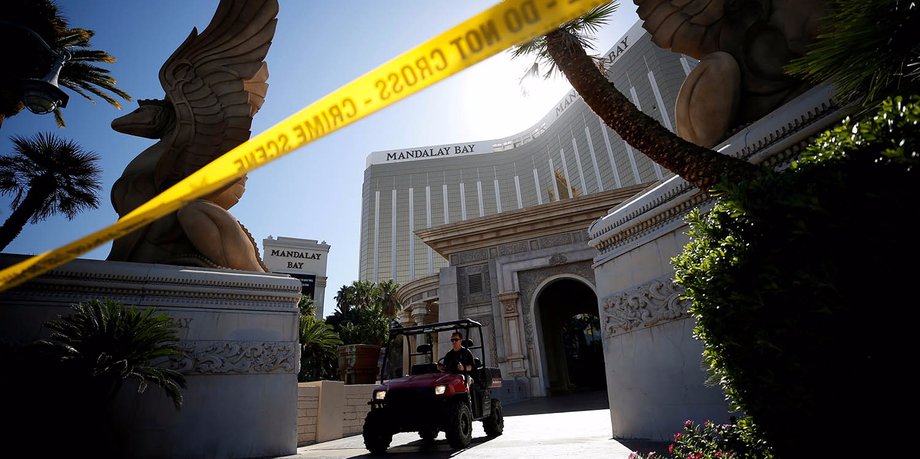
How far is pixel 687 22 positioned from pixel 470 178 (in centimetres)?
9195

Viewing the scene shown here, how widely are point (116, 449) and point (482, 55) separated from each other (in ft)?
22.8

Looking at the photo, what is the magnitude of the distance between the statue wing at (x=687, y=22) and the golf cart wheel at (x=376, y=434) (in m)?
6.65

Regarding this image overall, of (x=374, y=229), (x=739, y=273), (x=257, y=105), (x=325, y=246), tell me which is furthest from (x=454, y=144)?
(x=739, y=273)

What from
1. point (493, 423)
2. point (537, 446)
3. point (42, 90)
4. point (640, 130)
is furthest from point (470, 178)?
point (640, 130)

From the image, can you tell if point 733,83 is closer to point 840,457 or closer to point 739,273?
point 739,273

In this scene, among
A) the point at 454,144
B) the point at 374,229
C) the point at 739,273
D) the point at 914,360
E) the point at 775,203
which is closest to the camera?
the point at 914,360

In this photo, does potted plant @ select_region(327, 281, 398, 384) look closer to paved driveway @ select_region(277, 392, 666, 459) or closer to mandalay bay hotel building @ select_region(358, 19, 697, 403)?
mandalay bay hotel building @ select_region(358, 19, 697, 403)

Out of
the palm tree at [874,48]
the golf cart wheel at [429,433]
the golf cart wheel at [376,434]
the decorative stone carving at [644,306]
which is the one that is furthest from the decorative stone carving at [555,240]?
the palm tree at [874,48]

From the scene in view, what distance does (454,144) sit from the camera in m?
106

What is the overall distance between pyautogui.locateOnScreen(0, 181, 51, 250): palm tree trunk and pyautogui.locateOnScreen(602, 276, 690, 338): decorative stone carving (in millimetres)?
17431

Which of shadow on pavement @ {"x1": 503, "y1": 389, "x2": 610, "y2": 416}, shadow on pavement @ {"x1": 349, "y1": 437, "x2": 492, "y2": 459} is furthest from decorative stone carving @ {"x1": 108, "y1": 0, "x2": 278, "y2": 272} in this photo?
shadow on pavement @ {"x1": 503, "y1": 389, "x2": 610, "y2": 416}

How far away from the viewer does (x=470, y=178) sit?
319ft

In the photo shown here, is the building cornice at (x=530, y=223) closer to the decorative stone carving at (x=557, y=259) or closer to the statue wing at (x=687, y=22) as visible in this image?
the decorative stone carving at (x=557, y=259)

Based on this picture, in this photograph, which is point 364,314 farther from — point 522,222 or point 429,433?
point 429,433
